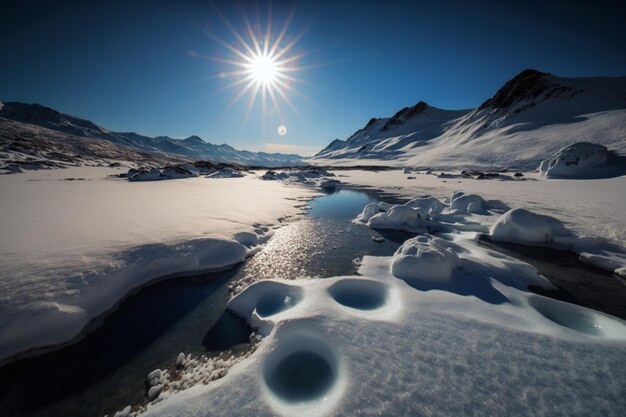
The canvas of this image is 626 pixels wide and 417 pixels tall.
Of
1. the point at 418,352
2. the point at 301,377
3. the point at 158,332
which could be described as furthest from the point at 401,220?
the point at 158,332

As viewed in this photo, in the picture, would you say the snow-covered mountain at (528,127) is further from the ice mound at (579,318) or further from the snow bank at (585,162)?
the ice mound at (579,318)

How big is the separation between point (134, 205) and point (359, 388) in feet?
43.4

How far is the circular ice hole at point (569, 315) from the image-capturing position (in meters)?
4.48

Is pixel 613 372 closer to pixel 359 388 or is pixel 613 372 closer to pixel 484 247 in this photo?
Result: pixel 359 388

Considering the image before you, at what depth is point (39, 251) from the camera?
5664mm

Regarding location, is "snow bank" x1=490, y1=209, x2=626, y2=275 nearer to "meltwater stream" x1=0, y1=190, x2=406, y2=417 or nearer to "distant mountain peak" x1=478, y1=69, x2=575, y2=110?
"meltwater stream" x1=0, y1=190, x2=406, y2=417

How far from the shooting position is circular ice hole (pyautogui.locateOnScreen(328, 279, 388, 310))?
502cm

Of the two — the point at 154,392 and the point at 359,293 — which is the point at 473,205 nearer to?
the point at 359,293

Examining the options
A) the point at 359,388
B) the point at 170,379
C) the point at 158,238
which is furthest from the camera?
the point at 158,238

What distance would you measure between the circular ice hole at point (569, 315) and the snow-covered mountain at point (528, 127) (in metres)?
39.3

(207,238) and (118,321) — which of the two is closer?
(118,321)

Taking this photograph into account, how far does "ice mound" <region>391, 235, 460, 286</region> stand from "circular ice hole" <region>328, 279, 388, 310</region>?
87 centimetres

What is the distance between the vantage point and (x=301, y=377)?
3.36 metres

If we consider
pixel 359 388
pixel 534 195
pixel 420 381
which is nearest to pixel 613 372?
pixel 420 381
